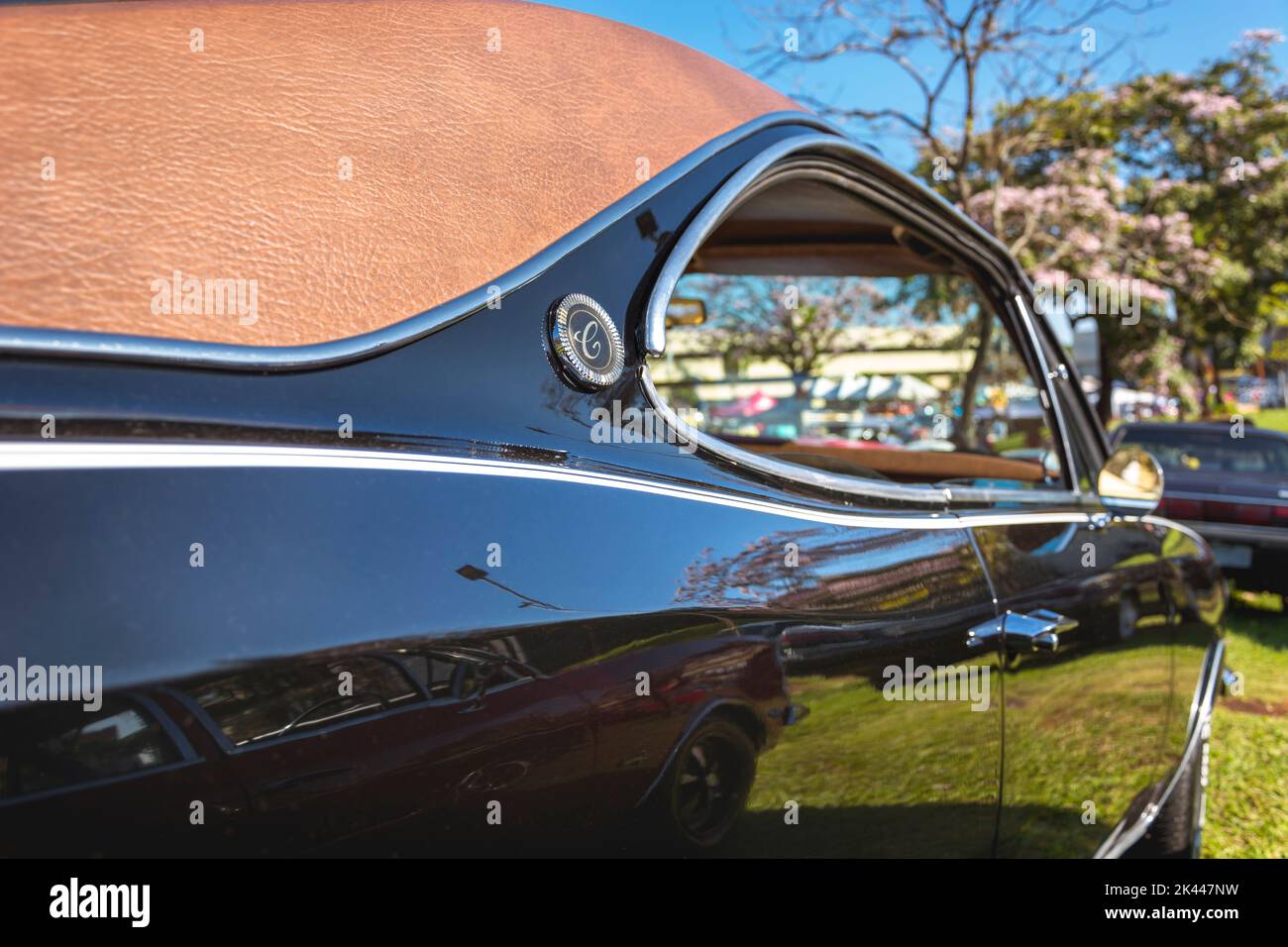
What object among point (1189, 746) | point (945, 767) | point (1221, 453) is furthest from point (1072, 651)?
point (1221, 453)

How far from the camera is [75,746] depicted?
704 millimetres

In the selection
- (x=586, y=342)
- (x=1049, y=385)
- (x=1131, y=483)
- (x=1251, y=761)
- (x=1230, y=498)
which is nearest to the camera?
(x=586, y=342)

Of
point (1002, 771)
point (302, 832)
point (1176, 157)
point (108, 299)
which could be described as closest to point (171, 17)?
point (108, 299)

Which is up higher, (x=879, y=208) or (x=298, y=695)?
(x=879, y=208)

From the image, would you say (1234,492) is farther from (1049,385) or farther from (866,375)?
(1049,385)

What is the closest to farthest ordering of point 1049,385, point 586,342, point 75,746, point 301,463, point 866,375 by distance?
point 75,746
point 301,463
point 586,342
point 1049,385
point 866,375

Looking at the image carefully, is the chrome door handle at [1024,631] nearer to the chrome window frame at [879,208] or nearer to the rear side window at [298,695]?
the chrome window frame at [879,208]

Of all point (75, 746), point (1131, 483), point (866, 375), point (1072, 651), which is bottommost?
point (1072, 651)

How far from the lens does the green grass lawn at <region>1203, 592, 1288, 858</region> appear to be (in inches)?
144

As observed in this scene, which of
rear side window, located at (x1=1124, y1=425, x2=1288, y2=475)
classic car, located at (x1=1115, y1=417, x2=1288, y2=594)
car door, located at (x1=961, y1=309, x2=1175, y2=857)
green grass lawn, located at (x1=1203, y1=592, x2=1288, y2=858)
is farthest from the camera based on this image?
rear side window, located at (x1=1124, y1=425, x2=1288, y2=475)

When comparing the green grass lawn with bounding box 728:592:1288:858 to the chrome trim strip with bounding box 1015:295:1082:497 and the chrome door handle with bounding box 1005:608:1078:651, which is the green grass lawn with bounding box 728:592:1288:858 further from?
the chrome trim strip with bounding box 1015:295:1082:497

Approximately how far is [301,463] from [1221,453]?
8.72 meters

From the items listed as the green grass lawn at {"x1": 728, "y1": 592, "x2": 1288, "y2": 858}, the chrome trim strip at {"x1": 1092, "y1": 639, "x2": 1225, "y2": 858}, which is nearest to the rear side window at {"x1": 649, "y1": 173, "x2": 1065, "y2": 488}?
the green grass lawn at {"x1": 728, "y1": 592, "x2": 1288, "y2": 858}

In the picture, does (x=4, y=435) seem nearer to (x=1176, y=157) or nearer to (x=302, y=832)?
(x=302, y=832)
